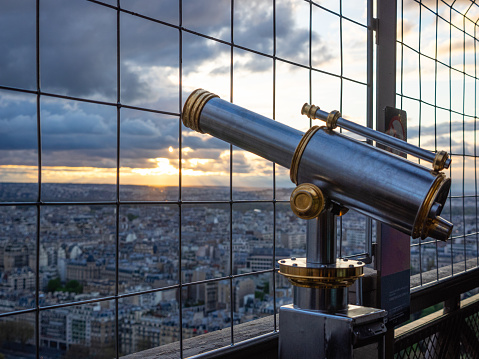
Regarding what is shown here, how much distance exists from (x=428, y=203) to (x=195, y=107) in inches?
24.6

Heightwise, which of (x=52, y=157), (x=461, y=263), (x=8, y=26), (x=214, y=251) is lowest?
(x=461, y=263)

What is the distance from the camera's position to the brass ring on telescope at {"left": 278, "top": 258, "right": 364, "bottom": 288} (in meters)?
1.21

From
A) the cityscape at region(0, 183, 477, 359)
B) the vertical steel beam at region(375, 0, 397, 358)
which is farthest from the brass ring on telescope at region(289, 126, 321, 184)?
the vertical steel beam at region(375, 0, 397, 358)

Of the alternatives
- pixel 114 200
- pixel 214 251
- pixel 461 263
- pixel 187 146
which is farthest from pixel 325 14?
pixel 461 263

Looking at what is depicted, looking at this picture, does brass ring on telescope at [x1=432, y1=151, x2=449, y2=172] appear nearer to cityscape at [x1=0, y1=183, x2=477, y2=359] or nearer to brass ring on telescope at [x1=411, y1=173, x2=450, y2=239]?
brass ring on telescope at [x1=411, y1=173, x2=450, y2=239]

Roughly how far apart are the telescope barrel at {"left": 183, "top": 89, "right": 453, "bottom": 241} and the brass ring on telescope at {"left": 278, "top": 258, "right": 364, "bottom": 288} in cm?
14

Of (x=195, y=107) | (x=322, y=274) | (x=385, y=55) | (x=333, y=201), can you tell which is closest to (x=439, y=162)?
(x=333, y=201)

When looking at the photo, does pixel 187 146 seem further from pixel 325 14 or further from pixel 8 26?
pixel 325 14

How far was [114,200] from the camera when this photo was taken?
4.87 ft

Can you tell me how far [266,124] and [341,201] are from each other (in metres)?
0.27

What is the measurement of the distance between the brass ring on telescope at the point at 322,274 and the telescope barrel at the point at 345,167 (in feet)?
0.46

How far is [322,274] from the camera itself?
1206 millimetres

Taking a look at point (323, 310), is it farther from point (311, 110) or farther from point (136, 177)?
point (136, 177)

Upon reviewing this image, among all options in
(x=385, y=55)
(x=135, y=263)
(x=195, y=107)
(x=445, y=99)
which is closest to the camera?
(x=195, y=107)
